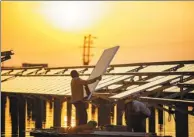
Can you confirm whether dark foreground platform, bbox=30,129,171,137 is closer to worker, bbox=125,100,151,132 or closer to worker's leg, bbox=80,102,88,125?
worker, bbox=125,100,151,132

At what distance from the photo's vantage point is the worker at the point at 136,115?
39.9 ft

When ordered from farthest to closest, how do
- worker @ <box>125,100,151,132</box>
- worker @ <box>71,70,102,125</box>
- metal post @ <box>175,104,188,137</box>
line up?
metal post @ <box>175,104,188,137</box>
worker @ <box>71,70,102,125</box>
worker @ <box>125,100,151,132</box>

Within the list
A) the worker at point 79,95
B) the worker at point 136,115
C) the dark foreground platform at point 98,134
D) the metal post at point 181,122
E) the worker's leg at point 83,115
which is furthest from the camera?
the metal post at point 181,122

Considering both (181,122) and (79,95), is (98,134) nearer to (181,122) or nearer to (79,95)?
(79,95)

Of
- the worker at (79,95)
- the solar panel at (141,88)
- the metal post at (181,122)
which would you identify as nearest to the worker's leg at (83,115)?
the worker at (79,95)

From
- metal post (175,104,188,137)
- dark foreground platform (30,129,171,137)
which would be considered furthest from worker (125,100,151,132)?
metal post (175,104,188,137)

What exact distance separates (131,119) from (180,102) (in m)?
2.12

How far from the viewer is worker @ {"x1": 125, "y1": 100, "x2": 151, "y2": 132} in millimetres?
12156

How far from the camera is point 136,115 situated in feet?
40.4

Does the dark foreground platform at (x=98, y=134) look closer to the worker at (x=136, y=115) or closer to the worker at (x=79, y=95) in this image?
the worker at (x=136, y=115)

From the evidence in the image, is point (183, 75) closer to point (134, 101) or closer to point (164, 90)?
point (164, 90)

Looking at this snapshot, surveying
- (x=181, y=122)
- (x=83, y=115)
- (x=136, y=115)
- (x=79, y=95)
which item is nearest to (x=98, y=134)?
(x=136, y=115)

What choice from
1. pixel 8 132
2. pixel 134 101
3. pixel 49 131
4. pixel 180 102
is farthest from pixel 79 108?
pixel 8 132

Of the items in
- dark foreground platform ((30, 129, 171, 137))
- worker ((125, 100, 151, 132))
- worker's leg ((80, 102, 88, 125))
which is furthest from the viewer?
worker's leg ((80, 102, 88, 125))
